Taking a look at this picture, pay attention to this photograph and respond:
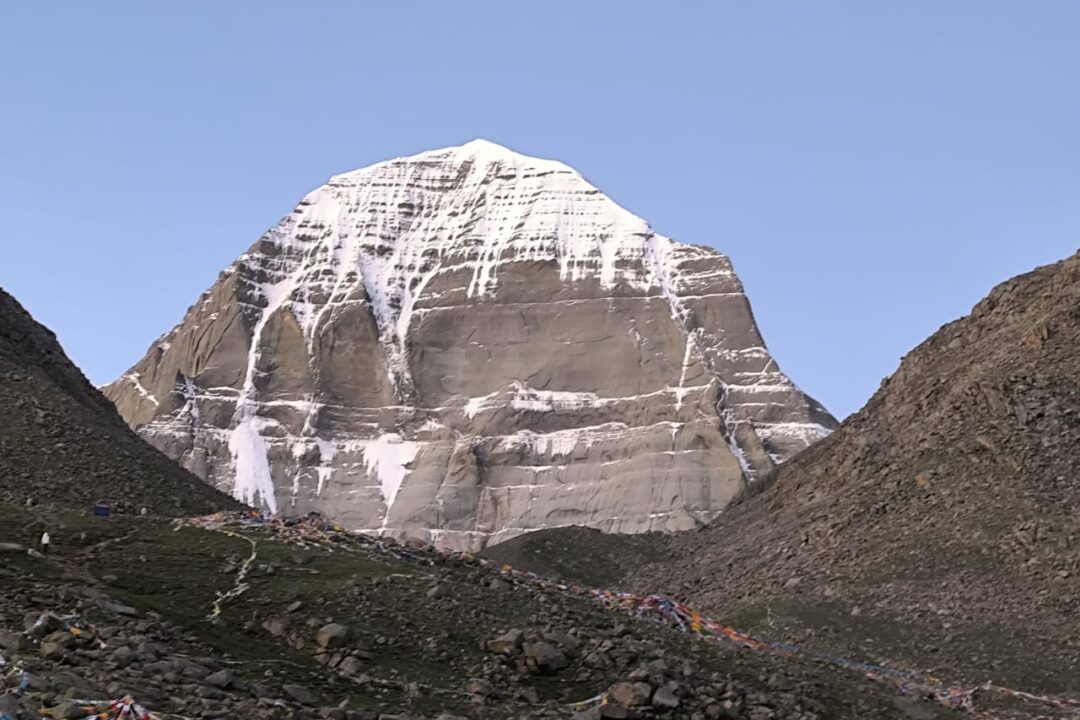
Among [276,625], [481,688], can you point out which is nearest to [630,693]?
[481,688]

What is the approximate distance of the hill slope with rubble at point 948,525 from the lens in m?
40.2

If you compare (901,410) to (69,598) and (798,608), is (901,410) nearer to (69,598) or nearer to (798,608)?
(798,608)

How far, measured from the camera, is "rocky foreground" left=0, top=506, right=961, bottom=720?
1744 centimetres

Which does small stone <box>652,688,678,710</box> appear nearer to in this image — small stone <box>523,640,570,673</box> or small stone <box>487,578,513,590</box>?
small stone <box>523,640,570,673</box>

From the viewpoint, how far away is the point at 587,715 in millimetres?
19188

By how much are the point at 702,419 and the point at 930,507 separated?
12437 centimetres

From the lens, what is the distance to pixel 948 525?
46594 mm

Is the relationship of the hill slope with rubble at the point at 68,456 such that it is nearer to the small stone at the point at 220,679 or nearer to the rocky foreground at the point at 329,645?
the rocky foreground at the point at 329,645

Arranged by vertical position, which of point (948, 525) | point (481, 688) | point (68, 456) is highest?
point (948, 525)

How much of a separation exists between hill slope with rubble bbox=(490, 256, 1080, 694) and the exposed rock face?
10109 cm

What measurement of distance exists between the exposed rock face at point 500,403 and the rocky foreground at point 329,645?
5377 inches

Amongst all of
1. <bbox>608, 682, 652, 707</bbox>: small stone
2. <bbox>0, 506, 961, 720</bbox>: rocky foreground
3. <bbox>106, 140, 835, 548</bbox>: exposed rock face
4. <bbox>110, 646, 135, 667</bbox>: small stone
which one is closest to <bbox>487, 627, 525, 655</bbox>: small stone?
<bbox>0, 506, 961, 720</bbox>: rocky foreground

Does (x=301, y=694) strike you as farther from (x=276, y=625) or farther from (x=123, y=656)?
(x=276, y=625)

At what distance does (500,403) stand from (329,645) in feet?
538
